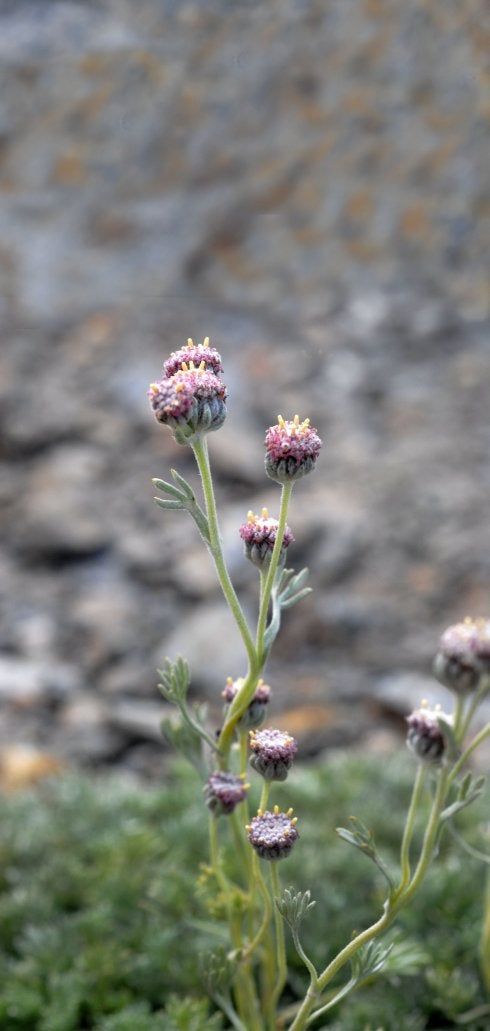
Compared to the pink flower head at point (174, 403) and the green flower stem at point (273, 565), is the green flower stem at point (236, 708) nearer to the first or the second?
the green flower stem at point (273, 565)

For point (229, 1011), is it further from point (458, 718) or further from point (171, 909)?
point (171, 909)

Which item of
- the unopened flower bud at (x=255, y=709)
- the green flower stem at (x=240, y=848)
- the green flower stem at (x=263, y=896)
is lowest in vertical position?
the green flower stem at (x=263, y=896)

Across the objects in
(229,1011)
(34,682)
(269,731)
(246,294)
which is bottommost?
(229,1011)

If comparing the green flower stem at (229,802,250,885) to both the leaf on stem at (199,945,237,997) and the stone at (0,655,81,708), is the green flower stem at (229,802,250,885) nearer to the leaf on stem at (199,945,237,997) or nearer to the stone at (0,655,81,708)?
the leaf on stem at (199,945,237,997)

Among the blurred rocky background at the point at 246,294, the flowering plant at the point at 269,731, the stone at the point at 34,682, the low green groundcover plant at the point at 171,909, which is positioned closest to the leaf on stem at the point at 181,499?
the flowering plant at the point at 269,731

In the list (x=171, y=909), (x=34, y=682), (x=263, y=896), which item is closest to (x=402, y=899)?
(x=263, y=896)

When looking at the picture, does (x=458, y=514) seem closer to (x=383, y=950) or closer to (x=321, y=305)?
(x=321, y=305)

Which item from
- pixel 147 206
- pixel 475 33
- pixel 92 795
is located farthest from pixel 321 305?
pixel 92 795
